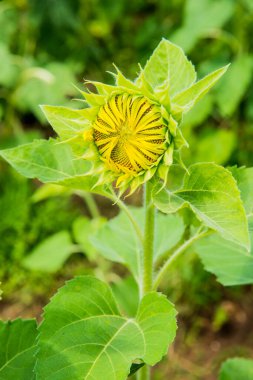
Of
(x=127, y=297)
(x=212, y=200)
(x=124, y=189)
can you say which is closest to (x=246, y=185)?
(x=212, y=200)

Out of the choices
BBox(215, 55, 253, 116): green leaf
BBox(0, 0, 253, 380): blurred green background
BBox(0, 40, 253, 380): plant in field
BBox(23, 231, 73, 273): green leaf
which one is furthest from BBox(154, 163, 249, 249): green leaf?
BBox(215, 55, 253, 116): green leaf

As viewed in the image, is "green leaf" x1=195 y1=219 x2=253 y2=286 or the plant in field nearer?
the plant in field

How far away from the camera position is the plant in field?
0.94 meters

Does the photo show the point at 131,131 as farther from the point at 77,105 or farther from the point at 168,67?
the point at 77,105

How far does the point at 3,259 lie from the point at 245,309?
3.28 ft

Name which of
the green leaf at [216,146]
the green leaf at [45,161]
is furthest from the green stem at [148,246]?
the green leaf at [216,146]

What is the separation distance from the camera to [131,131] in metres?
0.93

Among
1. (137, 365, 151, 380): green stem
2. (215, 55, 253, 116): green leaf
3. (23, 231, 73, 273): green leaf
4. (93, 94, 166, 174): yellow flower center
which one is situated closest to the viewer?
(93, 94, 166, 174): yellow flower center

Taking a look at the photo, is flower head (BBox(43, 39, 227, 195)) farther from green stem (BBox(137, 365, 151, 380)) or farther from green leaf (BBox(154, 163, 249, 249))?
green stem (BBox(137, 365, 151, 380))

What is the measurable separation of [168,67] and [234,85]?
174cm

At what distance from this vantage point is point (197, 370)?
2.42 meters

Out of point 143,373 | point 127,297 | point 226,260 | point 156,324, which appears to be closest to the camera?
point 156,324

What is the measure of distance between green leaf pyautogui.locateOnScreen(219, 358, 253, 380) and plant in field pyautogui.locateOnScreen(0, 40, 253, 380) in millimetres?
286

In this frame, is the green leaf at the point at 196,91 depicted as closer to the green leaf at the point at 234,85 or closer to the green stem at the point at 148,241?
the green stem at the point at 148,241
